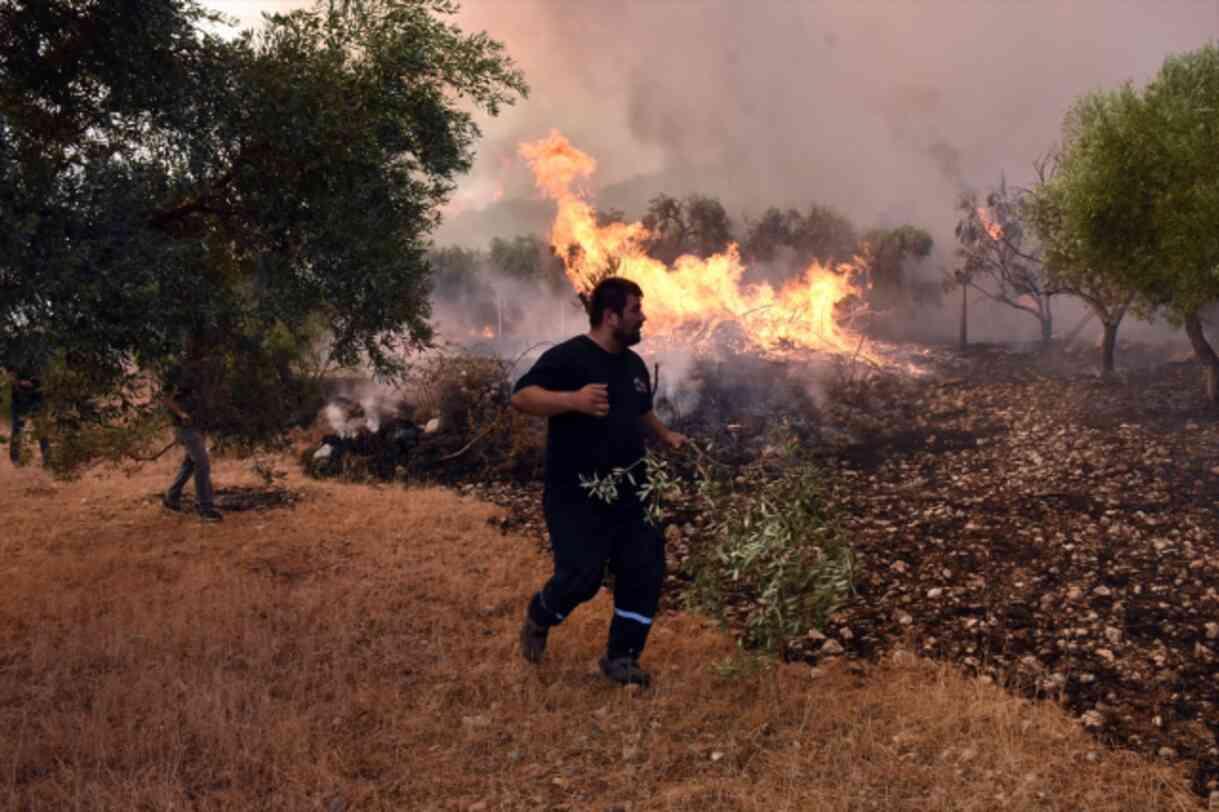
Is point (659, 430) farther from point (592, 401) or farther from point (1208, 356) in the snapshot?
point (1208, 356)

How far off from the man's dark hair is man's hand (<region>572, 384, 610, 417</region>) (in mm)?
667

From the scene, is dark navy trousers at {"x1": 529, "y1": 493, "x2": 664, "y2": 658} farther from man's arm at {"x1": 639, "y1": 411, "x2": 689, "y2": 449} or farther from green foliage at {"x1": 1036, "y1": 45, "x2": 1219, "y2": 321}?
green foliage at {"x1": 1036, "y1": 45, "x2": 1219, "y2": 321}

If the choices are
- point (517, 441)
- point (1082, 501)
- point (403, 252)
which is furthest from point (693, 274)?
point (403, 252)

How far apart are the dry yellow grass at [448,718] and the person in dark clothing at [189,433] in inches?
100

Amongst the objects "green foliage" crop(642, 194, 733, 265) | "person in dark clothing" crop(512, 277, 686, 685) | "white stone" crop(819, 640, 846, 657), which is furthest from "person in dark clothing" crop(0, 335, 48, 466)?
"green foliage" crop(642, 194, 733, 265)

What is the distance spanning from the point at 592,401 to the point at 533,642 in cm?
218

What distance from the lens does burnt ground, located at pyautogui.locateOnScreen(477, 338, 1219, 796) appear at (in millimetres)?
6223

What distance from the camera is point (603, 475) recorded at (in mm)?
5922

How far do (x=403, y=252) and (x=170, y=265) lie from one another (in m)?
2.60

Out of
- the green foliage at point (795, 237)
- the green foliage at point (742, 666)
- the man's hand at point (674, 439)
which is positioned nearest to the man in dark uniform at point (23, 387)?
the man's hand at point (674, 439)

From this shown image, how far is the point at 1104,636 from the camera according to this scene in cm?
703

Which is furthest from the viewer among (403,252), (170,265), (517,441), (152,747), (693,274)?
(693,274)

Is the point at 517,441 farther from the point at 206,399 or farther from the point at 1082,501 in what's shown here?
the point at 1082,501

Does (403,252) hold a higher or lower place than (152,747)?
higher
